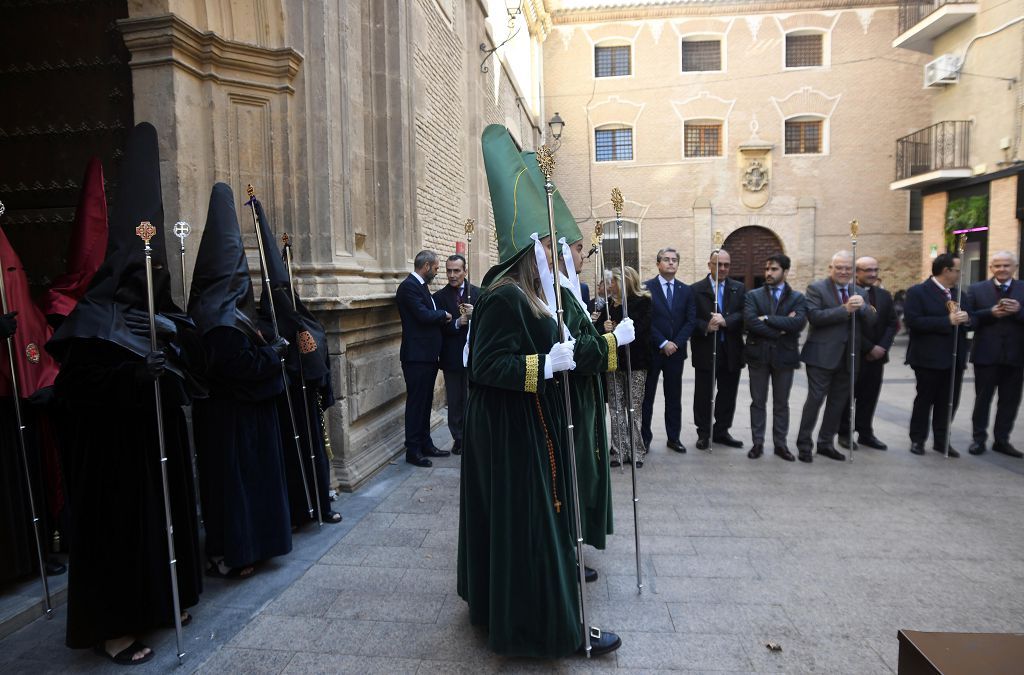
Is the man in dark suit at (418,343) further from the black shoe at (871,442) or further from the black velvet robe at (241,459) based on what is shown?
the black shoe at (871,442)

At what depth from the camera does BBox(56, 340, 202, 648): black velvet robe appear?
9.69 feet

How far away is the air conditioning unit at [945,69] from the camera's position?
1689 centimetres

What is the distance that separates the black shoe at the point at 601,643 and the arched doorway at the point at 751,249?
21443 mm

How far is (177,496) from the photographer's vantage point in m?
3.28

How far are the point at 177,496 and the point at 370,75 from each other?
5063mm

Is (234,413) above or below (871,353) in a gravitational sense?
above

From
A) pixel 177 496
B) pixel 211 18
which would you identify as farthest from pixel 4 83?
pixel 177 496

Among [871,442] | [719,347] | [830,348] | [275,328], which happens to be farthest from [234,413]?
[871,442]

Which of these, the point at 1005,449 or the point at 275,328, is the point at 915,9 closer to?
the point at 1005,449

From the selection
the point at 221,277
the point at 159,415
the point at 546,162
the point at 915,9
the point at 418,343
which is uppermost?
the point at 915,9

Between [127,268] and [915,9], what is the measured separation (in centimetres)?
2288

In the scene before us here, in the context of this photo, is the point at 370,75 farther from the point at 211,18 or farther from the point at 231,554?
the point at 231,554

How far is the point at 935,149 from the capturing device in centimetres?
1797

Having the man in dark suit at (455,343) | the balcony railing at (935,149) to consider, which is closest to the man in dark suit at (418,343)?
the man in dark suit at (455,343)
